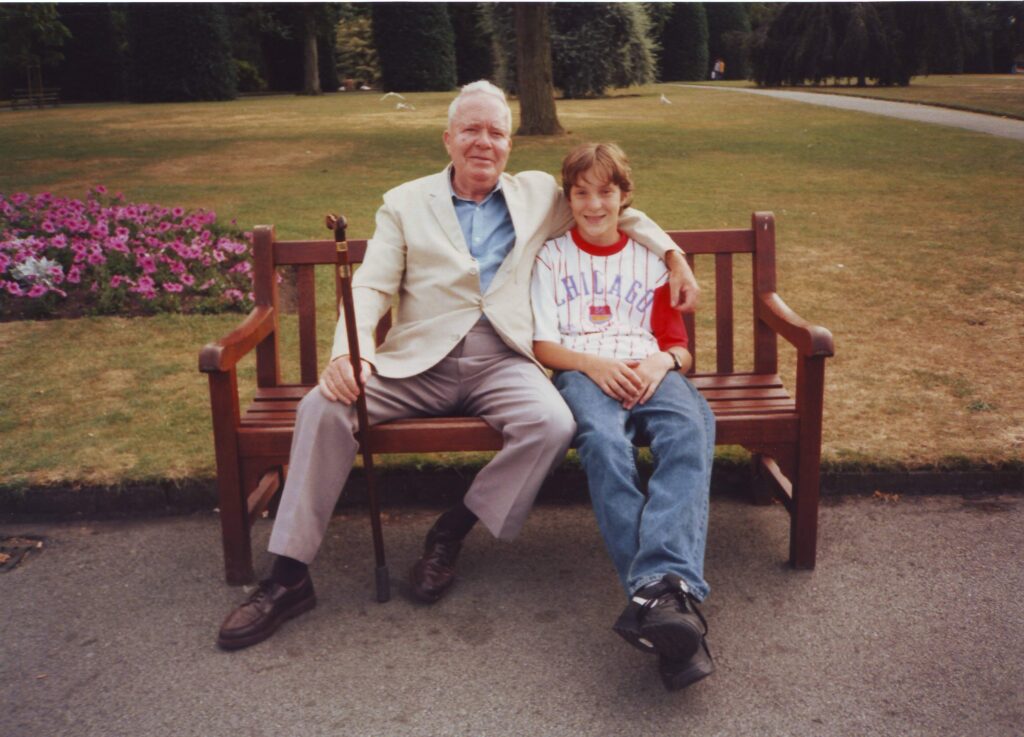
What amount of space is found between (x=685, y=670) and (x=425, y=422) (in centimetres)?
115

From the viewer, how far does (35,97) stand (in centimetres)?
3344

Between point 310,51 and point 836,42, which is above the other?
point 310,51

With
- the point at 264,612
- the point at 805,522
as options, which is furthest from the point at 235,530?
the point at 805,522

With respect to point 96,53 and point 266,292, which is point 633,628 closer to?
point 266,292

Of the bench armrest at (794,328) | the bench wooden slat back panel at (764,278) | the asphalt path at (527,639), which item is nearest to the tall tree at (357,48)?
the bench wooden slat back panel at (764,278)

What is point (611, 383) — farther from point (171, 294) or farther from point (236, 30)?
point (236, 30)

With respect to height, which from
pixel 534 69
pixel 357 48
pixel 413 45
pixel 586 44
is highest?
pixel 357 48

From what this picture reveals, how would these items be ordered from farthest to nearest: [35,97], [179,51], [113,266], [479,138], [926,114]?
[35,97]
[179,51]
[926,114]
[113,266]
[479,138]

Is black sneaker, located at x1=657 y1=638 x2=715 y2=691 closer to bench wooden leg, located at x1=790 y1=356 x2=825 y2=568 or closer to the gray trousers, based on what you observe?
the gray trousers

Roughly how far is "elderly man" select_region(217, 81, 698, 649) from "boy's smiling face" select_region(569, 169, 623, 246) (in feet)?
0.40

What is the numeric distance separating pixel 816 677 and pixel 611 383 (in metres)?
1.08

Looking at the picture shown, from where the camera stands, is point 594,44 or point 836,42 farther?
point 836,42

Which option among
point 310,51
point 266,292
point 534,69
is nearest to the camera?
point 266,292

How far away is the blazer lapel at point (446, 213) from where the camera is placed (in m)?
3.52
